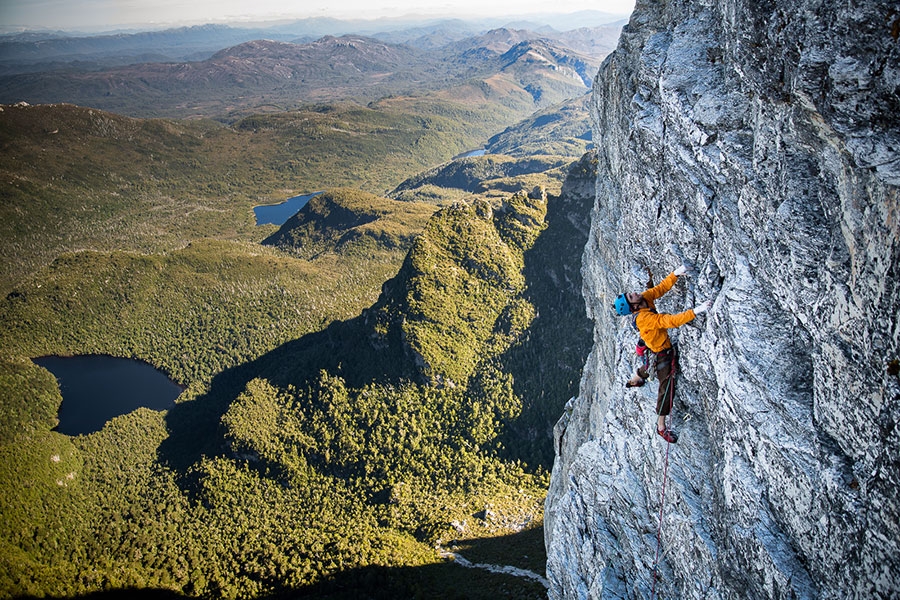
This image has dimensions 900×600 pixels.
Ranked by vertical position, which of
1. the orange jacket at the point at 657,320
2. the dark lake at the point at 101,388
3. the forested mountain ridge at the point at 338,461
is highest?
the orange jacket at the point at 657,320

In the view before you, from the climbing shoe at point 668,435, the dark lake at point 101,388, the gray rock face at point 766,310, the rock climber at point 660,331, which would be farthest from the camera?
the dark lake at point 101,388

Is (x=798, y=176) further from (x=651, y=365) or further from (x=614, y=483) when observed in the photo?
(x=614, y=483)

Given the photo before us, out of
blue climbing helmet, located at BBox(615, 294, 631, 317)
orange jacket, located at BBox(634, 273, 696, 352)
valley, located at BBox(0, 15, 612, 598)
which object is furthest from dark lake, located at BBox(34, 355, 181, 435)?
blue climbing helmet, located at BBox(615, 294, 631, 317)

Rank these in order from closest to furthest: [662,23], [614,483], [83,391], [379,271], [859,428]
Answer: [859,428]
[614,483]
[662,23]
[83,391]
[379,271]

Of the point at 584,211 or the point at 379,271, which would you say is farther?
the point at 379,271

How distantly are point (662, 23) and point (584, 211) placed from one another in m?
76.2

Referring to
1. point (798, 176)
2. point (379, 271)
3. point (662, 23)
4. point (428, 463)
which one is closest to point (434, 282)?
point (428, 463)

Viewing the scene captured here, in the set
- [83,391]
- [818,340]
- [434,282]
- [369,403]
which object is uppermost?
[818,340]

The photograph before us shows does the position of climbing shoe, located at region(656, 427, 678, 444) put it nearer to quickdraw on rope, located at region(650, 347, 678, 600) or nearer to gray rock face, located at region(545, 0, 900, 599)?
quickdraw on rope, located at region(650, 347, 678, 600)

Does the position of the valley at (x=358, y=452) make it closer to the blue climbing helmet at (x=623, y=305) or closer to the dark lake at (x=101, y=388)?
the dark lake at (x=101, y=388)

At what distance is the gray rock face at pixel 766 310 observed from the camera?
30.8 feet

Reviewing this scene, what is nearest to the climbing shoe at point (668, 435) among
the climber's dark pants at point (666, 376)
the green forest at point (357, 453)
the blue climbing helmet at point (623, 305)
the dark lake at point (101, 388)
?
the climber's dark pants at point (666, 376)

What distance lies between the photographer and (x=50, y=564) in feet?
252

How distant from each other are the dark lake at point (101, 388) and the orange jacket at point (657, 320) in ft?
427
